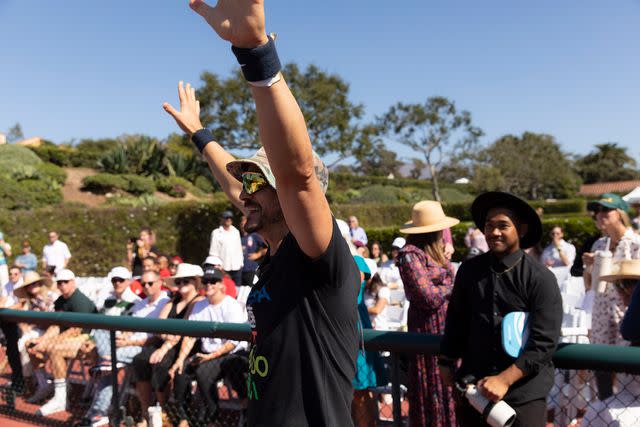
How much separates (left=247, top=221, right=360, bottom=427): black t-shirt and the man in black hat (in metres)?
1.04

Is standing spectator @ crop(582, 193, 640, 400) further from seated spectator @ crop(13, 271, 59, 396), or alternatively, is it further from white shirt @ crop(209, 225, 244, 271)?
white shirt @ crop(209, 225, 244, 271)

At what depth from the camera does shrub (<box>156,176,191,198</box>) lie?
32.5 metres

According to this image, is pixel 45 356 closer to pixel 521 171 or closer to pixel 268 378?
pixel 268 378

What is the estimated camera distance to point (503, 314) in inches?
112

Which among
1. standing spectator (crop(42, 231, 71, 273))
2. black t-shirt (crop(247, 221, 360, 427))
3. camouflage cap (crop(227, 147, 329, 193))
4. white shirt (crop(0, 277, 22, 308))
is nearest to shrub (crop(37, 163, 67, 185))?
standing spectator (crop(42, 231, 71, 273))

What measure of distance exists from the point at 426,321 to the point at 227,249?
8.18 metres

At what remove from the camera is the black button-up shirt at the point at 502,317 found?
266 centimetres

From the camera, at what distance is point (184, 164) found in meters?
35.7

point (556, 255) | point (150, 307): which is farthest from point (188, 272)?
point (556, 255)

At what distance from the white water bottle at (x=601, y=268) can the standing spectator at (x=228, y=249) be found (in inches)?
324

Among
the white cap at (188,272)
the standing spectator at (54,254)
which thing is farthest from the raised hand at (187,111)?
the standing spectator at (54,254)

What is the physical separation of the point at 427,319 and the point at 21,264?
12451 millimetres

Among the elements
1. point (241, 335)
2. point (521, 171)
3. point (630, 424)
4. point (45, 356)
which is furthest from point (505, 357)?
point (521, 171)

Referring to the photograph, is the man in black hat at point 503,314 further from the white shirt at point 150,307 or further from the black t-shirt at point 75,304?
the black t-shirt at point 75,304
